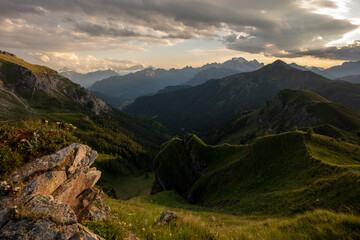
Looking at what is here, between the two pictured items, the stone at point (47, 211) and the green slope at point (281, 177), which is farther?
the green slope at point (281, 177)

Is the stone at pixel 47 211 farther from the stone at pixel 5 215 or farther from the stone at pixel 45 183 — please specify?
the stone at pixel 45 183

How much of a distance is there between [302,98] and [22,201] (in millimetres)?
227866

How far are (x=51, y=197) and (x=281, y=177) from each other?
30.1 meters

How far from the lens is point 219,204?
2966cm

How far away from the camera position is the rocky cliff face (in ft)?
17.3

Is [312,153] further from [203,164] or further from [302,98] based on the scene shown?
[302,98]

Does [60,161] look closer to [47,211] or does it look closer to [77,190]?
[77,190]

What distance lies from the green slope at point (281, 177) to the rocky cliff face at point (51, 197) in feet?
42.8

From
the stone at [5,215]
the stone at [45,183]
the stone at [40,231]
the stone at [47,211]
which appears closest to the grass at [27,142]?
the stone at [45,183]

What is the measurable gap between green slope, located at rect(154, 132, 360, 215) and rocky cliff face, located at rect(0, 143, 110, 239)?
1304 centimetres

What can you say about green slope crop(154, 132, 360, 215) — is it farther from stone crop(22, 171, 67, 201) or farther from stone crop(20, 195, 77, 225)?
stone crop(22, 171, 67, 201)

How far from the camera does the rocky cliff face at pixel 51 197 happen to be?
5.26 metres

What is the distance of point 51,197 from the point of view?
6492 mm

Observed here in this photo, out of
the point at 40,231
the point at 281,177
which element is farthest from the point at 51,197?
the point at 281,177
